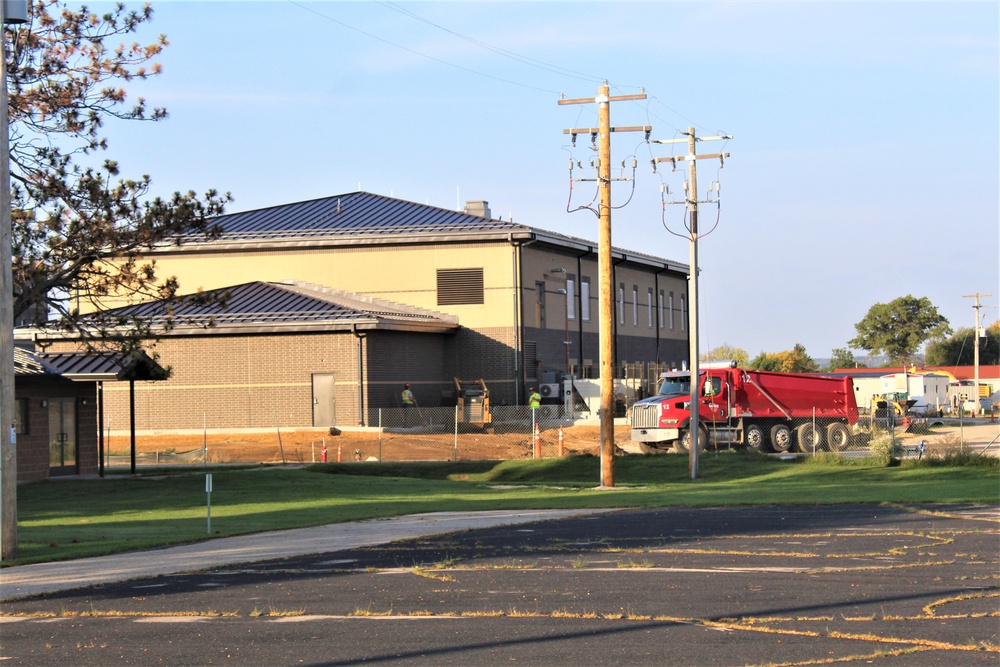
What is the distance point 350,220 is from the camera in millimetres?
60031

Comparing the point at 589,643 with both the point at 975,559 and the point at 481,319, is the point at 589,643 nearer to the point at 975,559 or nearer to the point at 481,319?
the point at 975,559

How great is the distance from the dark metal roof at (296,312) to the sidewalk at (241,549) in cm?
2545

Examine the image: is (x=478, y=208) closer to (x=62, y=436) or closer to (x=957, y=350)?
(x=62, y=436)

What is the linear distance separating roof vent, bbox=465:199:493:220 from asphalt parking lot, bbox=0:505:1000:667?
44.7m

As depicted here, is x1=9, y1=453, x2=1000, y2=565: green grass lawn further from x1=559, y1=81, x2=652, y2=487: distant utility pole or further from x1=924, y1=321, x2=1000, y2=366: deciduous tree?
x1=924, y1=321, x2=1000, y2=366: deciduous tree

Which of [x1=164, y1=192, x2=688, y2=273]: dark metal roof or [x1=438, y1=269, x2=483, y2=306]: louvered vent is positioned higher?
[x1=164, y1=192, x2=688, y2=273]: dark metal roof

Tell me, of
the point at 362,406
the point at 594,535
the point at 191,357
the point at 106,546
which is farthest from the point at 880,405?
the point at 106,546

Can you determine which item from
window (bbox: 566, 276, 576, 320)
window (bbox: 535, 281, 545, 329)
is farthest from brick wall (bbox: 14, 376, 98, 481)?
window (bbox: 566, 276, 576, 320)

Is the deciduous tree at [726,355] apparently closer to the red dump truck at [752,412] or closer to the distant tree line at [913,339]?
the distant tree line at [913,339]

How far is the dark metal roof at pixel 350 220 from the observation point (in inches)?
2254

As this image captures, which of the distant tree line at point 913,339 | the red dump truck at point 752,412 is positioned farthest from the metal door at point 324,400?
the distant tree line at point 913,339

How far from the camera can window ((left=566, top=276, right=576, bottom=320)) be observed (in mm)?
61375

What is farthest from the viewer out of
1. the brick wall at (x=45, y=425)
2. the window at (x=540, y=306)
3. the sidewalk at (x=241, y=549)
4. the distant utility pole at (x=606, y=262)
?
the window at (x=540, y=306)

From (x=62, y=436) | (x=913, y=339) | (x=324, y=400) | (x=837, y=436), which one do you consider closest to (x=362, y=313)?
(x=324, y=400)
